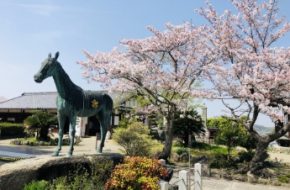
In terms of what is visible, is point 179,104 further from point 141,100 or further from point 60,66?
point 60,66

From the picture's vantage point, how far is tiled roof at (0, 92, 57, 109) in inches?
1852

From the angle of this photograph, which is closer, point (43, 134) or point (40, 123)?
point (40, 123)

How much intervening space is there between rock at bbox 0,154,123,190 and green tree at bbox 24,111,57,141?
24.1 m

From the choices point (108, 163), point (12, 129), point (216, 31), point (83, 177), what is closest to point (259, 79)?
point (216, 31)

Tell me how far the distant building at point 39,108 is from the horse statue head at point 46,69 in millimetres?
31850

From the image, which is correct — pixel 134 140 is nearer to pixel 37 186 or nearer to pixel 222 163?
pixel 222 163

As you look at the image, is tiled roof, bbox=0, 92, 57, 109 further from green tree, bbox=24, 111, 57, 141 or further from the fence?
the fence

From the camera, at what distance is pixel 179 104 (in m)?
23.0

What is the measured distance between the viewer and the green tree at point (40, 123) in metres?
34.1

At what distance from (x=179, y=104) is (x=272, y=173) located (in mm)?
6973

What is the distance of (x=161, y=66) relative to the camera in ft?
79.4

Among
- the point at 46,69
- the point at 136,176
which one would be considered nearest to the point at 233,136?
the point at 136,176

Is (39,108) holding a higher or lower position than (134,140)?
higher

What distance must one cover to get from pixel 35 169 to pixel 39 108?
36354 mm
